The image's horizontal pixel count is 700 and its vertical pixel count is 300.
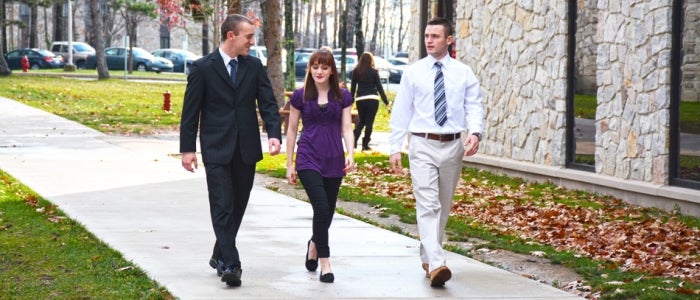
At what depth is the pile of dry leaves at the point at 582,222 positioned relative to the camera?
10.5m

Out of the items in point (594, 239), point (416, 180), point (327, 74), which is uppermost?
point (327, 74)

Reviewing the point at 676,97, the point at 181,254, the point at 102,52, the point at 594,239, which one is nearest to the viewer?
the point at 181,254

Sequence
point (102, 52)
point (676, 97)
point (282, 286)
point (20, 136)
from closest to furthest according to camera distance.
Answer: point (282, 286)
point (676, 97)
point (20, 136)
point (102, 52)

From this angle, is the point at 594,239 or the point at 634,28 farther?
the point at 634,28

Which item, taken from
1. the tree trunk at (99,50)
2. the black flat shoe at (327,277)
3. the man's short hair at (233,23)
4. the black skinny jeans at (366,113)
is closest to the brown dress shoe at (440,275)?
the black flat shoe at (327,277)

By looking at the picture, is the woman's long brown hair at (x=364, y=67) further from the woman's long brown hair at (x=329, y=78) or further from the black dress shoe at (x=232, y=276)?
the black dress shoe at (x=232, y=276)

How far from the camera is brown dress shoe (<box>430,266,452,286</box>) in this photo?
856cm

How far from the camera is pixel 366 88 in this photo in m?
21.6

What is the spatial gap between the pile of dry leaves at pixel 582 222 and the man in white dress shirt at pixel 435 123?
6.59 feet

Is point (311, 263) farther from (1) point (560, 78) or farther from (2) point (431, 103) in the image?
(1) point (560, 78)

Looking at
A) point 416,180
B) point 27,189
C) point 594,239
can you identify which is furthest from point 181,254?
point 27,189

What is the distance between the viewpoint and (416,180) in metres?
8.88

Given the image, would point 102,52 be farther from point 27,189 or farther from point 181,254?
point 181,254

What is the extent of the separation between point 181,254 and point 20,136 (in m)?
13.4
